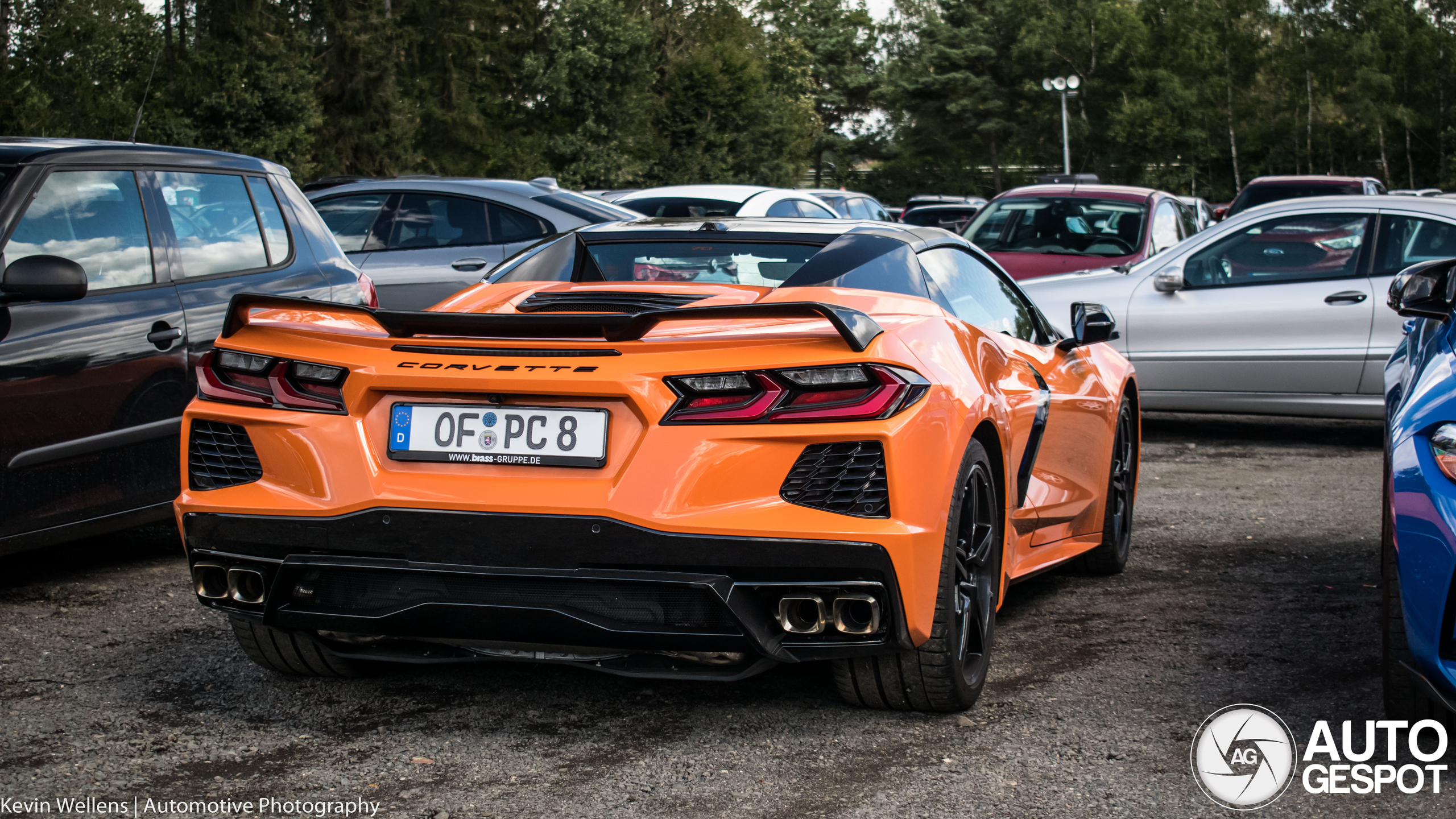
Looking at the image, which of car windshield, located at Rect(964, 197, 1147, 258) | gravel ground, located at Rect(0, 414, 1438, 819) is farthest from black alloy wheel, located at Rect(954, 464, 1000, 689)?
car windshield, located at Rect(964, 197, 1147, 258)

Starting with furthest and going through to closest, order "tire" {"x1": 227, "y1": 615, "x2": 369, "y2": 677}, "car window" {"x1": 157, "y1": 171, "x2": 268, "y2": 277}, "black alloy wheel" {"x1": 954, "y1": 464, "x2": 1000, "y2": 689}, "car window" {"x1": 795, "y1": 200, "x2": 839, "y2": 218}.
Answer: "car window" {"x1": 795, "y1": 200, "x2": 839, "y2": 218}, "car window" {"x1": 157, "y1": 171, "x2": 268, "y2": 277}, "tire" {"x1": 227, "y1": 615, "x2": 369, "y2": 677}, "black alloy wheel" {"x1": 954, "y1": 464, "x2": 1000, "y2": 689}

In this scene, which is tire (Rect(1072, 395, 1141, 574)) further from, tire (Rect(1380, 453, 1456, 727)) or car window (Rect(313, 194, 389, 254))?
car window (Rect(313, 194, 389, 254))

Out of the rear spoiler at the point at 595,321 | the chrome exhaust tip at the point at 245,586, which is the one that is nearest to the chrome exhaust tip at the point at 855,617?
the rear spoiler at the point at 595,321

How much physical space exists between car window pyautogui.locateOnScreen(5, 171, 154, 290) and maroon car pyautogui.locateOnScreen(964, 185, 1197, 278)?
8.10 m

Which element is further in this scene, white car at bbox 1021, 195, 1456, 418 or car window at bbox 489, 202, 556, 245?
car window at bbox 489, 202, 556, 245

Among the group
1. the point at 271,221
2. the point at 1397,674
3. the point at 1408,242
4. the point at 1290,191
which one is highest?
the point at 271,221

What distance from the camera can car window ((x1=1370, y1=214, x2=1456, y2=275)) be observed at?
8.97m

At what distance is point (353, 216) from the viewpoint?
393 inches

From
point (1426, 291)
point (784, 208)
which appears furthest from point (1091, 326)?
point (784, 208)

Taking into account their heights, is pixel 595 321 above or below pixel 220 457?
above

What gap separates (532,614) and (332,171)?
134 ft

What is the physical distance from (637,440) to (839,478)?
0.46m
